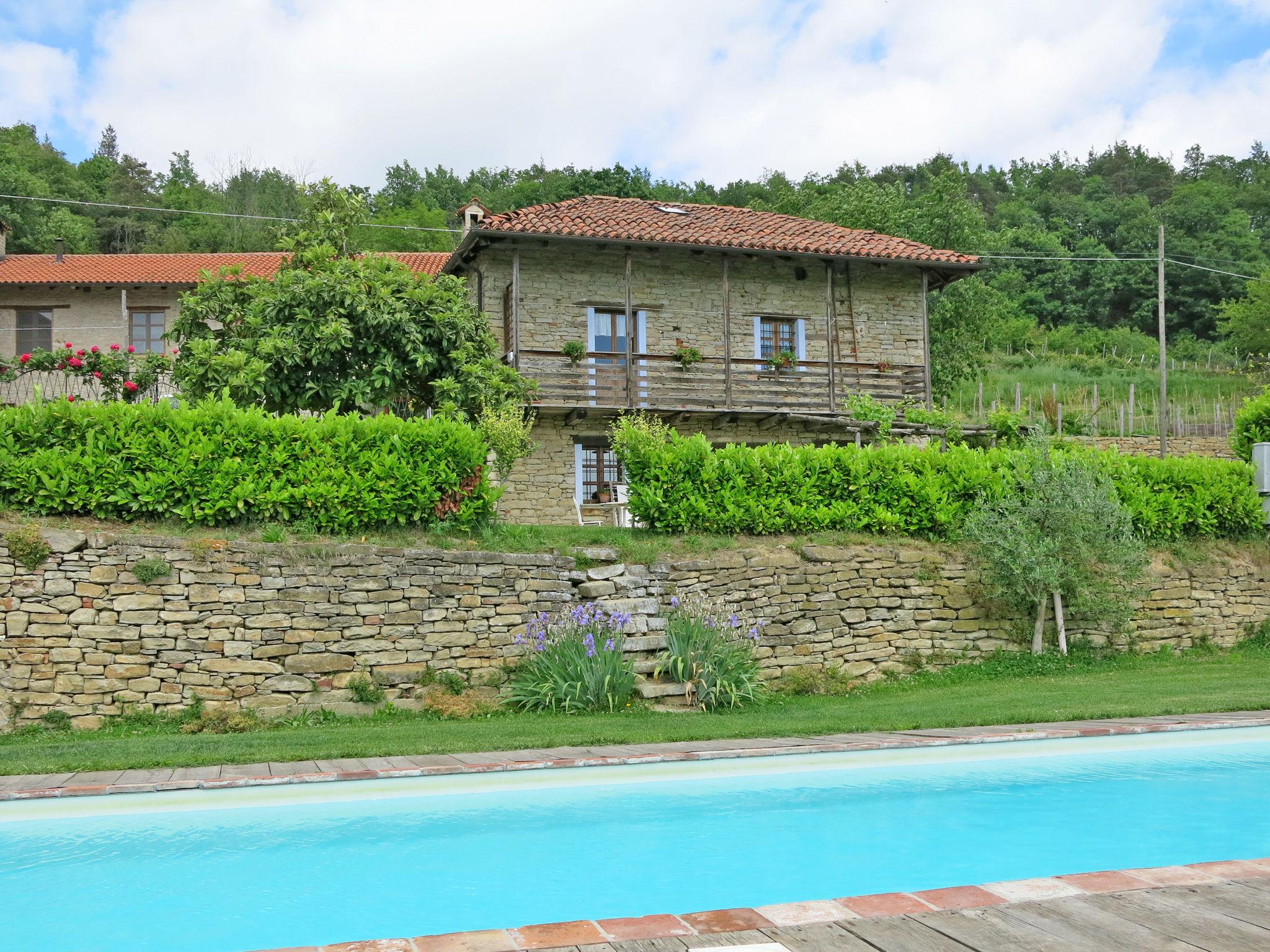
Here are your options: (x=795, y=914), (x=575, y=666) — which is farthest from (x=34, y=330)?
(x=795, y=914)

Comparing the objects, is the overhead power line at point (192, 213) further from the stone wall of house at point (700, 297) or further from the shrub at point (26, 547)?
the shrub at point (26, 547)

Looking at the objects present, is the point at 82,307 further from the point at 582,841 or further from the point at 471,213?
the point at 582,841

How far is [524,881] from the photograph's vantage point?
5.89 metres

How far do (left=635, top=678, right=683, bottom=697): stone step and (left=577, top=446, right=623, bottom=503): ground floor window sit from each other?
32.7 ft

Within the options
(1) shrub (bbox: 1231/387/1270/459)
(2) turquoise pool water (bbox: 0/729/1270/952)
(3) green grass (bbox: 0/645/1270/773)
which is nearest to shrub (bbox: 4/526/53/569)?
(3) green grass (bbox: 0/645/1270/773)

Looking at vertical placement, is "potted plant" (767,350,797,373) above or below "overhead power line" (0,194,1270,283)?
below

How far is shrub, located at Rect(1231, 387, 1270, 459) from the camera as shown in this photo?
756 inches

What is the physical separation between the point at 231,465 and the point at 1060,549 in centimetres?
1146

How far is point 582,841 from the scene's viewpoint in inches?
262

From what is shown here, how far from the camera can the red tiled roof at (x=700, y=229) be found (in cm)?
2136

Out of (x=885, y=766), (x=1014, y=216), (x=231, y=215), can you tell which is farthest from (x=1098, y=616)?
(x=1014, y=216)

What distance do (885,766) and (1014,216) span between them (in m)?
53.7

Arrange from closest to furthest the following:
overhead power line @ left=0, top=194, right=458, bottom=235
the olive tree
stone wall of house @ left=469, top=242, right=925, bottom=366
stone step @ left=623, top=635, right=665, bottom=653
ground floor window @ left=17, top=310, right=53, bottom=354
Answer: stone step @ left=623, top=635, right=665, bottom=653
the olive tree
stone wall of house @ left=469, top=242, right=925, bottom=366
ground floor window @ left=17, top=310, right=53, bottom=354
overhead power line @ left=0, top=194, right=458, bottom=235

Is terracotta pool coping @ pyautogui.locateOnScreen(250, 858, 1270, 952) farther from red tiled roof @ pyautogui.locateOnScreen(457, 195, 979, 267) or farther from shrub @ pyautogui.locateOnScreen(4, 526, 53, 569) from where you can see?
red tiled roof @ pyautogui.locateOnScreen(457, 195, 979, 267)
